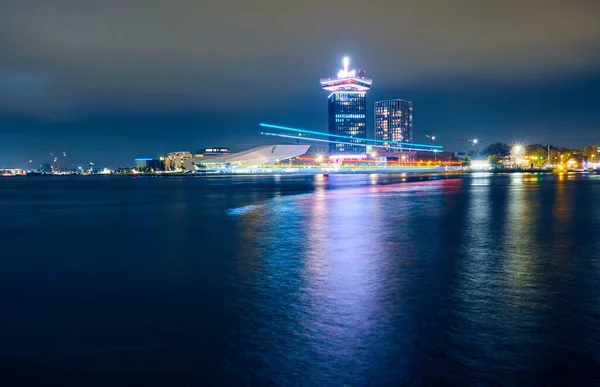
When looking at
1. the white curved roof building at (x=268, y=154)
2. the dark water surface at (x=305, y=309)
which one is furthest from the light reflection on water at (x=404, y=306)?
the white curved roof building at (x=268, y=154)

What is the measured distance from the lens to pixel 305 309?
294 inches

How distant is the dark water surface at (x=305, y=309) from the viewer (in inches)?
207

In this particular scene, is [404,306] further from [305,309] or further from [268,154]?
[268,154]

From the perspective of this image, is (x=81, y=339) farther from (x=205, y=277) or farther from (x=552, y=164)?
(x=552, y=164)

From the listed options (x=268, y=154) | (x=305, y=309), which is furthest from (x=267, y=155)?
(x=305, y=309)

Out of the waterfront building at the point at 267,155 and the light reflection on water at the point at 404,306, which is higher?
the waterfront building at the point at 267,155

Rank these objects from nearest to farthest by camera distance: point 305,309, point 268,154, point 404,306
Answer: point 305,309 < point 404,306 < point 268,154

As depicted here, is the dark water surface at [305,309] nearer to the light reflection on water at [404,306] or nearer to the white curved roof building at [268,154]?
the light reflection on water at [404,306]

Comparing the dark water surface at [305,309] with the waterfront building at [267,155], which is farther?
the waterfront building at [267,155]

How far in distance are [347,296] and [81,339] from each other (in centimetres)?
434

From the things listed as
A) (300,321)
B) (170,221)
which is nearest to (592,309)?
(300,321)

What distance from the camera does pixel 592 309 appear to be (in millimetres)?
7273

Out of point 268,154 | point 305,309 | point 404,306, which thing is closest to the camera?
point 305,309

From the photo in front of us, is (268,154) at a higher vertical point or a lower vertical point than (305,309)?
higher
